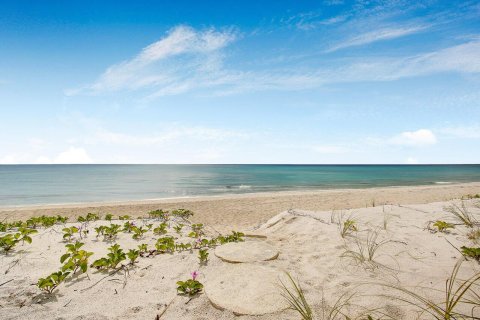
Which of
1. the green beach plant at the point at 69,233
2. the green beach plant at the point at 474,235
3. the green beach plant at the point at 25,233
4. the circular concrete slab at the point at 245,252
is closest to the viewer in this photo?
the circular concrete slab at the point at 245,252

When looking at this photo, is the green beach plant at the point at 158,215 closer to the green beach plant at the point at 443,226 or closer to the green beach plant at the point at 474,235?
the green beach plant at the point at 443,226

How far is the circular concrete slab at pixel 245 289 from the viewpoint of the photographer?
319 centimetres

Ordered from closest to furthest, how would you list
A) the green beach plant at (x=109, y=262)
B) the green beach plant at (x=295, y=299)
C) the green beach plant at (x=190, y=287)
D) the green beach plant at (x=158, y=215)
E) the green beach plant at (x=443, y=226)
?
the green beach plant at (x=295, y=299)
the green beach plant at (x=190, y=287)
the green beach plant at (x=109, y=262)
the green beach plant at (x=443, y=226)
the green beach plant at (x=158, y=215)

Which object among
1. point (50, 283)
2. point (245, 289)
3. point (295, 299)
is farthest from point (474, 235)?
point (50, 283)

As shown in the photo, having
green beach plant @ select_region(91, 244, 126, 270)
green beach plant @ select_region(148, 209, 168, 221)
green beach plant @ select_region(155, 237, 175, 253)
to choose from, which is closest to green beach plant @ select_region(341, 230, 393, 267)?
green beach plant @ select_region(155, 237, 175, 253)

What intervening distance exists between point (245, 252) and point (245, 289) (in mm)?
1358

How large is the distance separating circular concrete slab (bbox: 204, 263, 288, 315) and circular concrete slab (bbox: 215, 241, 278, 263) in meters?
0.29

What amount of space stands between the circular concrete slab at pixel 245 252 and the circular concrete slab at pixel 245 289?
288 millimetres

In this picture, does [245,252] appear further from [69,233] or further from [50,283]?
[69,233]

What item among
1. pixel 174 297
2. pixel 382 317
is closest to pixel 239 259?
pixel 174 297

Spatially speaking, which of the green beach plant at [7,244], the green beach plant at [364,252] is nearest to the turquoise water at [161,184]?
the green beach plant at [7,244]

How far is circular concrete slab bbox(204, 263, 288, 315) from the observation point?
3188 mm

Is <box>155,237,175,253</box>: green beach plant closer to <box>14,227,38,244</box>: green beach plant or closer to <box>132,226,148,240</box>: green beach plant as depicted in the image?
<box>132,226,148,240</box>: green beach plant

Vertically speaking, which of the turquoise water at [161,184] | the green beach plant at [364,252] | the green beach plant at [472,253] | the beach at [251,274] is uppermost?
the green beach plant at [472,253]
